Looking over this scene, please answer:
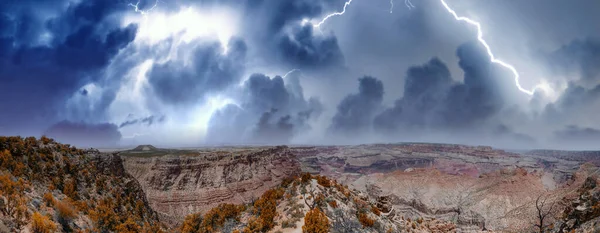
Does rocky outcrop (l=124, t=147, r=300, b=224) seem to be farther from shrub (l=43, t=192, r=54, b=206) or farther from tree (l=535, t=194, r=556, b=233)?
tree (l=535, t=194, r=556, b=233)

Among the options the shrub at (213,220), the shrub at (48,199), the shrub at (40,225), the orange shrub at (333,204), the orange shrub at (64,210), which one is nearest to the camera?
the shrub at (40,225)

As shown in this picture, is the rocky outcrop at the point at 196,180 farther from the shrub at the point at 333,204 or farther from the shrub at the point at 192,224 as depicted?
the shrub at the point at 333,204

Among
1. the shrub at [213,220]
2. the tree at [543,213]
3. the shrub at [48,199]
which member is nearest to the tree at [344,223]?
the shrub at [213,220]

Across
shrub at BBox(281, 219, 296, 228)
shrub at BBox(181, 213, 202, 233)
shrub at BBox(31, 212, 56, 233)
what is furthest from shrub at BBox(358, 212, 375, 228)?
shrub at BBox(31, 212, 56, 233)

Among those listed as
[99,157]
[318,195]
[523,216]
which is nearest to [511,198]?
[523,216]

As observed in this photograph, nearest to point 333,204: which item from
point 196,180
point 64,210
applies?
point 64,210

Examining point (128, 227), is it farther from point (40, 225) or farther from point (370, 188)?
point (370, 188)
